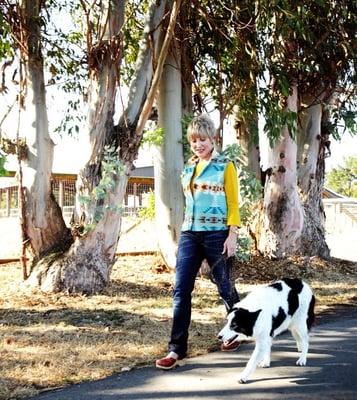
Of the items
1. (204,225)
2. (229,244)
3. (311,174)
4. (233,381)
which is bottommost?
(233,381)

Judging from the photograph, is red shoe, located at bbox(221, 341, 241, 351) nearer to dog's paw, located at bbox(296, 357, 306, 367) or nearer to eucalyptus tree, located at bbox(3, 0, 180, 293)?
dog's paw, located at bbox(296, 357, 306, 367)

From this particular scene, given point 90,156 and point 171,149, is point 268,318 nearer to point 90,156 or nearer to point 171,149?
point 90,156

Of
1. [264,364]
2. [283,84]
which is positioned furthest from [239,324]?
[283,84]

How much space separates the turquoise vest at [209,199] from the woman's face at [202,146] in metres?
0.06

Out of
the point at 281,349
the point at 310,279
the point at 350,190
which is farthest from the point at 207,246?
the point at 350,190

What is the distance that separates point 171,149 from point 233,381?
222 inches

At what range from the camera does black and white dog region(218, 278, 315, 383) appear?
14.1 feet

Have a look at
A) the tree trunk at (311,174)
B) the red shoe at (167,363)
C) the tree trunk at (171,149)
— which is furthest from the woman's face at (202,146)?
the tree trunk at (311,174)

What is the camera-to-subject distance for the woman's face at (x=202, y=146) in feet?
15.3

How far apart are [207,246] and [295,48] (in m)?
6.84

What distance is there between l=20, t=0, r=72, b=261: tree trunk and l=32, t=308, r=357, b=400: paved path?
3.61 metres

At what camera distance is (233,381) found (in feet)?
14.3

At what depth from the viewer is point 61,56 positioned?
987 centimetres

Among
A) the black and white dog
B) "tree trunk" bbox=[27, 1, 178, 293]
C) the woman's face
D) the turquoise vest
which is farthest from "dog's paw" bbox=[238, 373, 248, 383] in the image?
"tree trunk" bbox=[27, 1, 178, 293]
